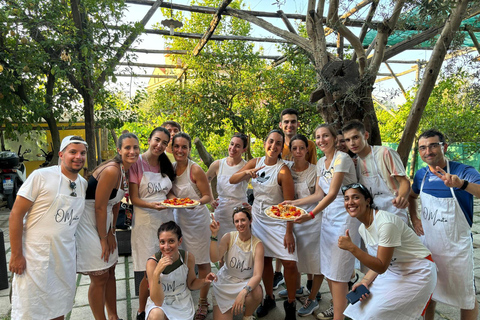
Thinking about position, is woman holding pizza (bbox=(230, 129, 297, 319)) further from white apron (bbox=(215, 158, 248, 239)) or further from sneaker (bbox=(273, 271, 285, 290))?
sneaker (bbox=(273, 271, 285, 290))

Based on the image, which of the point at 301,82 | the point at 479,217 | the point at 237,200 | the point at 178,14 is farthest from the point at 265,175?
the point at 178,14

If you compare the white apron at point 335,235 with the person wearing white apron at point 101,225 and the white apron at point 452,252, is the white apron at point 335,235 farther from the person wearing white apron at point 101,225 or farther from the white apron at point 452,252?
the person wearing white apron at point 101,225

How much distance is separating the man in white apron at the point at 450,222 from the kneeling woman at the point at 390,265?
304 millimetres

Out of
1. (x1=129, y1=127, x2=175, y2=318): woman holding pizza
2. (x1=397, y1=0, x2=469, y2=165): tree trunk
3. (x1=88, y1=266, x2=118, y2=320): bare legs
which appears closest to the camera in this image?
(x1=88, y1=266, x2=118, y2=320): bare legs

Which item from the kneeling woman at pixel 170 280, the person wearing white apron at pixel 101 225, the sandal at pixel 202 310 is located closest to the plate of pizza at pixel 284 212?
the kneeling woman at pixel 170 280

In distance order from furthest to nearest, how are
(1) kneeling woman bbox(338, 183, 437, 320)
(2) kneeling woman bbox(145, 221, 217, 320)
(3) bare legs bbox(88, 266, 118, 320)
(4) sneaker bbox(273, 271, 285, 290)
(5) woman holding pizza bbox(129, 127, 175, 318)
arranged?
(4) sneaker bbox(273, 271, 285, 290) < (5) woman holding pizza bbox(129, 127, 175, 318) < (3) bare legs bbox(88, 266, 118, 320) < (2) kneeling woman bbox(145, 221, 217, 320) < (1) kneeling woman bbox(338, 183, 437, 320)

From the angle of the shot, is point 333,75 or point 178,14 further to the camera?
point 178,14

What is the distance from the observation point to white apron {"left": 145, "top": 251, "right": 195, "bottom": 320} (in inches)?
108

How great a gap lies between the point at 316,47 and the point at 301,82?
9.40 feet

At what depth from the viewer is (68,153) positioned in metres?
2.53

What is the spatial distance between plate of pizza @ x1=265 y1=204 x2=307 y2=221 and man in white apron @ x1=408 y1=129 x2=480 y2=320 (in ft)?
3.52

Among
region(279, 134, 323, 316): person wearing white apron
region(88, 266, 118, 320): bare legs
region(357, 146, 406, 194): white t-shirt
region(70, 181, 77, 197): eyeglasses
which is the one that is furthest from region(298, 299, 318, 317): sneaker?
region(70, 181, 77, 197): eyeglasses

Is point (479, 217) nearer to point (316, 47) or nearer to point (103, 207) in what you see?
point (316, 47)

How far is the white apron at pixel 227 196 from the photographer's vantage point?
363 cm
